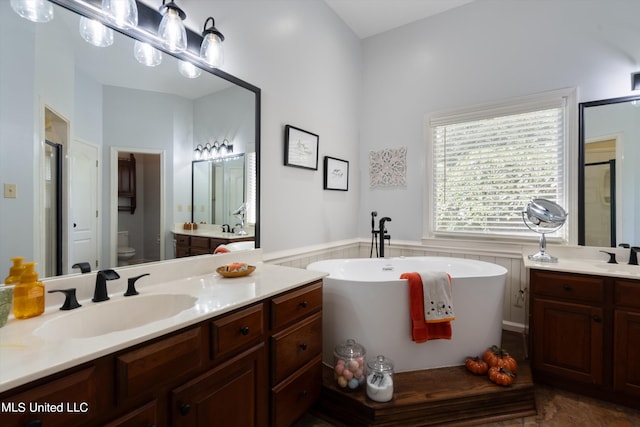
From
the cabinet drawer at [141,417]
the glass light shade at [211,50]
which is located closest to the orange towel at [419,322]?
the cabinet drawer at [141,417]

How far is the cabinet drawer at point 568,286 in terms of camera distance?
75.8 inches

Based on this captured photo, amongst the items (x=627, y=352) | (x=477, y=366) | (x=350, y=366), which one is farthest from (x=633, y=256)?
(x=350, y=366)

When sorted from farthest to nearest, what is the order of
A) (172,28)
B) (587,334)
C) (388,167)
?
(388,167) → (587,334) → (172,28)

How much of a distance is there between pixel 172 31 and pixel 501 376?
9.21 feet

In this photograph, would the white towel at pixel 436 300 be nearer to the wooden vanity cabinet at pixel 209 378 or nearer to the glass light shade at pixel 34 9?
the wooden vanity cabinet at pixel 209 378

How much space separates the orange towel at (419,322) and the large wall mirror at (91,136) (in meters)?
1.52

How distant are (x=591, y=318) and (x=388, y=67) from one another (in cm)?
301

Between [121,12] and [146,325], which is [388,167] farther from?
[146,325]

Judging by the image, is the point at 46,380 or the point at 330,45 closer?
the point at 46,380

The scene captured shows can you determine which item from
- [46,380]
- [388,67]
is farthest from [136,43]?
[388,67]

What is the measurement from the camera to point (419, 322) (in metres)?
1.98

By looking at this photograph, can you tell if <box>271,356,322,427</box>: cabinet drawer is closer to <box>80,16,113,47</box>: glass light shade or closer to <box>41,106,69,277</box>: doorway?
<box>41,106,69,277</box>: doorway

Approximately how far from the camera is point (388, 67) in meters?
3.45

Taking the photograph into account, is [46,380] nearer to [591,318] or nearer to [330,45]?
[591,318]
